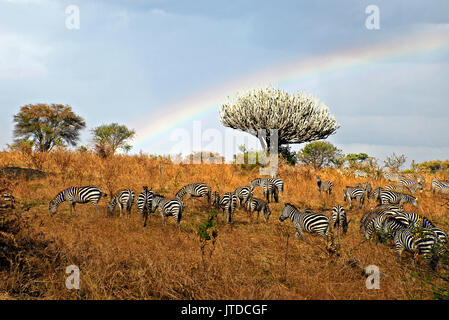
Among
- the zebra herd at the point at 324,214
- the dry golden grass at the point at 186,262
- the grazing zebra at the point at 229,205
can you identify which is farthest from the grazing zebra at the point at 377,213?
the grazing zebra at the point at 229,205

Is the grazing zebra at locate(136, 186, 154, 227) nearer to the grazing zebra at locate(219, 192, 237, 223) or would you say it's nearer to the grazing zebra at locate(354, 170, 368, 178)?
the grazing zebra at locate(219, 192, 237, 223)

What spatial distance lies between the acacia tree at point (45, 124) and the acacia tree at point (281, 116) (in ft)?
87.1

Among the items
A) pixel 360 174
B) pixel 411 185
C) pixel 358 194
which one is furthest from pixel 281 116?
pixel 358 194

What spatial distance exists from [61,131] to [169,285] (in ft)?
158

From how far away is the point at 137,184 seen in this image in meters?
18.3

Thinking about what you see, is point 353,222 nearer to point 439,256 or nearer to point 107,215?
point 439,256

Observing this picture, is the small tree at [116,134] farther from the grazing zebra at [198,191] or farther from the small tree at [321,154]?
the grazing zebra at [198,191]

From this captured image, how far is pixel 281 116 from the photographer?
32.3 metres

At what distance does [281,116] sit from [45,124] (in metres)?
34.2

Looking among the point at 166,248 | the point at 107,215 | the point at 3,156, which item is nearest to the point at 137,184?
the point at 107,215

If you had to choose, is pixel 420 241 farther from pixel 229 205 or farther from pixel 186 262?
pixel 229 205

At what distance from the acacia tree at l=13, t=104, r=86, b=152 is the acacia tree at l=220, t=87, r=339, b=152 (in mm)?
26543

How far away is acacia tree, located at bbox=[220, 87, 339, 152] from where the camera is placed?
3259 cm
